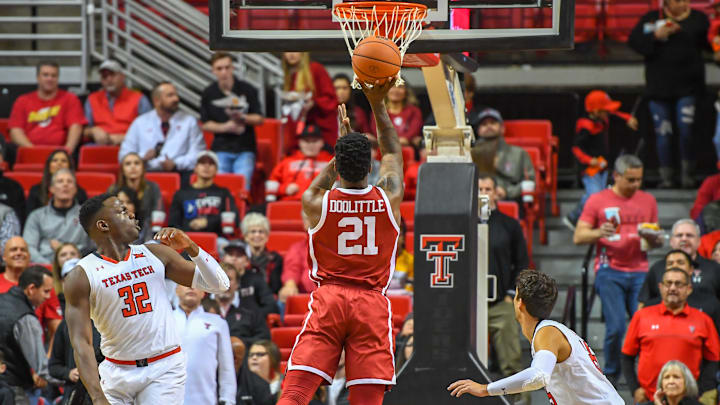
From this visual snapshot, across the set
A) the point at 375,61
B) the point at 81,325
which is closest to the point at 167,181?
the point at 81,325

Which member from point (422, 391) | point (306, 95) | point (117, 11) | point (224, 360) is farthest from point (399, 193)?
point (117, 11)

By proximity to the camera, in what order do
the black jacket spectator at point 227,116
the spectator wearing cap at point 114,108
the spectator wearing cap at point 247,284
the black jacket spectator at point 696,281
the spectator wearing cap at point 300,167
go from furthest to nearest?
the spectator wearing cap at point 114,108 → the black jacket spectator at point 227,116 → the spectator wearing cap at point 300,167 → the spectator wearing cap at point 247,284 → the black jacket spectator at point 696,281

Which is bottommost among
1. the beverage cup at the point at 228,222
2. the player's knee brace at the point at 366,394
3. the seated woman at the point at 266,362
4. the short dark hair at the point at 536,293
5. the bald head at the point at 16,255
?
the seated woman at the point at 266,362

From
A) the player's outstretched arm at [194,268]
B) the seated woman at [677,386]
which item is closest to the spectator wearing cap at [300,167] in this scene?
the seated woman at [677,386]

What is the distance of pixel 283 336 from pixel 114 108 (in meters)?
4.45

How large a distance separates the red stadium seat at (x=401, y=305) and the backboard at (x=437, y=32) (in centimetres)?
344

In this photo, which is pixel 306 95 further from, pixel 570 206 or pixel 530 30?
pixel 530 30

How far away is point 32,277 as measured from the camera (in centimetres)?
1033

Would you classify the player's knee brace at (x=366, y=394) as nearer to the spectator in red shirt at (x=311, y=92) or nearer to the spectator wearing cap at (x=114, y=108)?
the spectator in red shirt at (x=311, y=92)

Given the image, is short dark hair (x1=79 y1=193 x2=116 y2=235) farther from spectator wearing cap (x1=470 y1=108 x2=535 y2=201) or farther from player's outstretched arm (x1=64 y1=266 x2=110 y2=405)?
spectator wearing cap (x1=470 y1=108 x2=535 y2=201)

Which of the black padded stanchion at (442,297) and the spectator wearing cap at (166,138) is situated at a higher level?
the spectator wearing cap at (166,138)

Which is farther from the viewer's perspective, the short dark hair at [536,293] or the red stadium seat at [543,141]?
the red stadium seat at [543,141]

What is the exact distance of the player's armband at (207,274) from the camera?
692 cm

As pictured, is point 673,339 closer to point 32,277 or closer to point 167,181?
point 32,277
